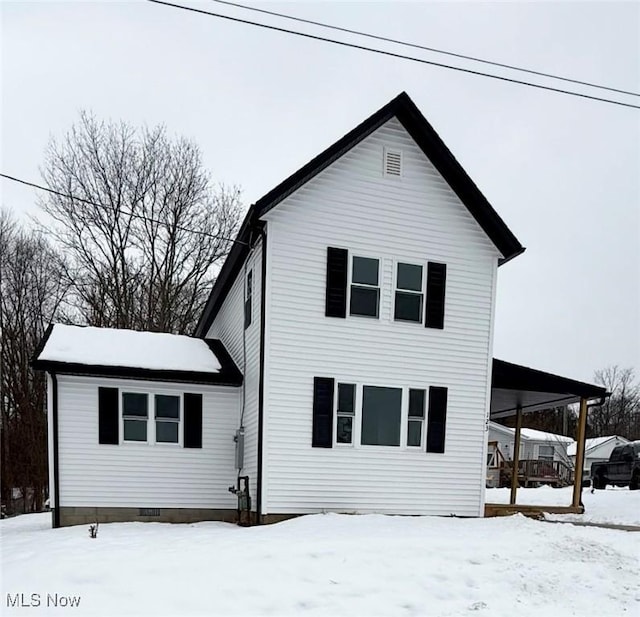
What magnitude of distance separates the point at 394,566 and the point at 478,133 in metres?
17.5

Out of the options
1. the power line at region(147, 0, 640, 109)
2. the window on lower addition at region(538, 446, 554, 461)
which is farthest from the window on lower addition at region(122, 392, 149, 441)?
the window on lower addition at region(538, 446, 554, 461)

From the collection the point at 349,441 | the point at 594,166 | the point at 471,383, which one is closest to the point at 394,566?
the point at 349,441

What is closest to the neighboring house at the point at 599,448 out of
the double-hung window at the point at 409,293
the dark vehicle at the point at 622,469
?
the dark vehicle at the point at 622,469

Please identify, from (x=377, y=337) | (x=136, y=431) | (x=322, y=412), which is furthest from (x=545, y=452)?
(x=136, y=431)

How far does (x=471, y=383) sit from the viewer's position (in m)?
10.7

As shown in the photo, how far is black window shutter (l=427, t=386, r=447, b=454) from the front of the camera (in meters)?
10.3

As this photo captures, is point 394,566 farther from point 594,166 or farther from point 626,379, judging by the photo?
point 626,379

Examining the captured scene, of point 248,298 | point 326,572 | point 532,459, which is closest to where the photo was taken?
point 326,572

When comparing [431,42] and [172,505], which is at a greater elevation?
[431,42]

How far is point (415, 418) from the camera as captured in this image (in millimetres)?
10305

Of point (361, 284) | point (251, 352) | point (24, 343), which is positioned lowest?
point (251, 352)

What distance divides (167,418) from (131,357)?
1428 millimetres

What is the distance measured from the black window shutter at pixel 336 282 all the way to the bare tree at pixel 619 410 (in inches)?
1596

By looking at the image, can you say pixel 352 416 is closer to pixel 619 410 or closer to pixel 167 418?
pixel 167 418
